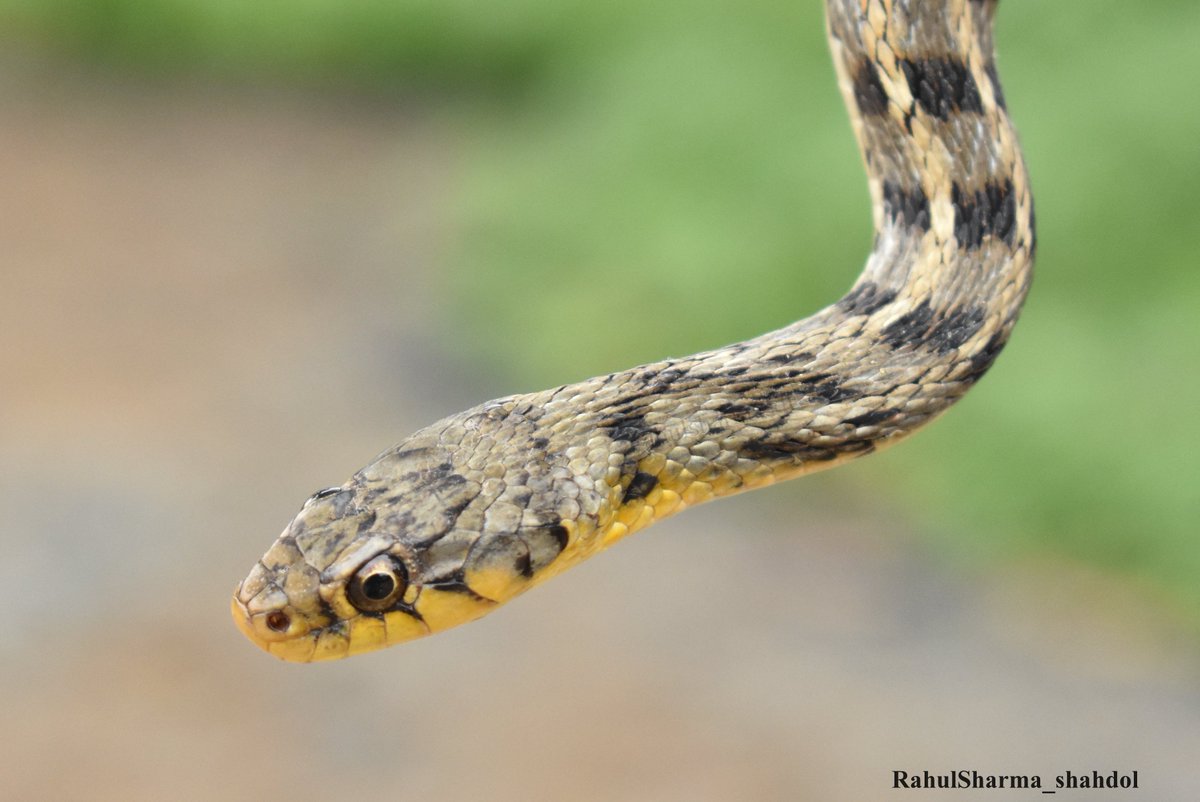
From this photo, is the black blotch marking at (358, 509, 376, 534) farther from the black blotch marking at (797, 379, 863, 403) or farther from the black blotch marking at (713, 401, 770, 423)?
the black blotch marking at (797, 379, 863, 403)

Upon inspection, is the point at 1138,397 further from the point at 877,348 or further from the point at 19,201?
the point at 19,201

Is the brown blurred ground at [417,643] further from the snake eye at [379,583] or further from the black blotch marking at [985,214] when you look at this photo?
the snake eye at [379,583]

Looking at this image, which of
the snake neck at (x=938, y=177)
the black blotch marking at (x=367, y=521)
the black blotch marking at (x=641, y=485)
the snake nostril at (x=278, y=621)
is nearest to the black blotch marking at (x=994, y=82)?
the snake neck at (x=938, y=177)

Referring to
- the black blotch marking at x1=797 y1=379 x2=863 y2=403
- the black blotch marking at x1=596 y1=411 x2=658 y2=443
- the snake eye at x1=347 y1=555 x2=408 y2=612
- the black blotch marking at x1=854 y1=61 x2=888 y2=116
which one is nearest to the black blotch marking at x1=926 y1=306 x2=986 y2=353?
the black blotch marking at x1=797 y1=379 x2=863 y2=403

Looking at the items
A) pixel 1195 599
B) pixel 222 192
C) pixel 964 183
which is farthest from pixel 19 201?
pixel 964 183

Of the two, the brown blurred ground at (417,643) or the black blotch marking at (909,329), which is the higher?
the black blotch marking at (909,329)
